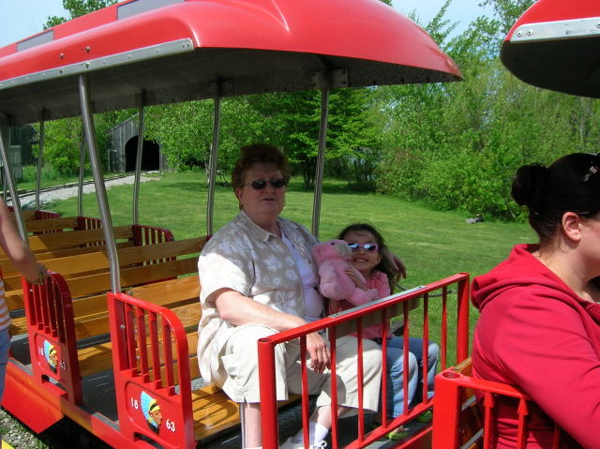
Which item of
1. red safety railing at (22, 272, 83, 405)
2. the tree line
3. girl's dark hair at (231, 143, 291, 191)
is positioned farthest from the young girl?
the tree line

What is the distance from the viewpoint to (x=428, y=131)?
72.7ft

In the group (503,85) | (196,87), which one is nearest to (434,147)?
(503,85)

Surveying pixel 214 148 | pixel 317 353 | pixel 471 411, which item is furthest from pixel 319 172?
pixel 471 411

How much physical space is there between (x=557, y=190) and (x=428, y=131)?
21.4 metres

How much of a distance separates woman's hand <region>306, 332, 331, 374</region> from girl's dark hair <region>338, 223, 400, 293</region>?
42.6 inches

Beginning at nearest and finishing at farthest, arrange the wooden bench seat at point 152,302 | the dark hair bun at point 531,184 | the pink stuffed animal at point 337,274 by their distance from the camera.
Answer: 1. the dark hair bun at point 531,184
2. the pink stuffed animal at point 337,274
3. the wooden bench seat at point 152,302

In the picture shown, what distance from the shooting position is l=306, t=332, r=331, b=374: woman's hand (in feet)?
7.49

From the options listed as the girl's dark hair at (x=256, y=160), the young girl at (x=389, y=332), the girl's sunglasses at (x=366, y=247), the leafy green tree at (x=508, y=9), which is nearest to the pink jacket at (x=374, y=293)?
the young girl at (x=389, y=332)

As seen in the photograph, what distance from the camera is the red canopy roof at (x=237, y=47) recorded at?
1974 millimetres

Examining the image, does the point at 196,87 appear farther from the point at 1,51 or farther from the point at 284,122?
the point at 284,122

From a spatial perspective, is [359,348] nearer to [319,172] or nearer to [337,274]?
[337,274]

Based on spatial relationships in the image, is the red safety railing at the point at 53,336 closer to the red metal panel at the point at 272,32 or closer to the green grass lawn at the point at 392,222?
the red metal panel at the point at 272,32

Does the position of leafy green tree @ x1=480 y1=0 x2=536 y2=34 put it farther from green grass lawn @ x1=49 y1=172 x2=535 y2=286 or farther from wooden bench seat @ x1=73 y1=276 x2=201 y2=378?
wooden bench seat @ x1=73 y1=276 x2=201 y2=378

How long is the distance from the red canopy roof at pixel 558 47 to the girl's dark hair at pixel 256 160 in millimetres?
1325
